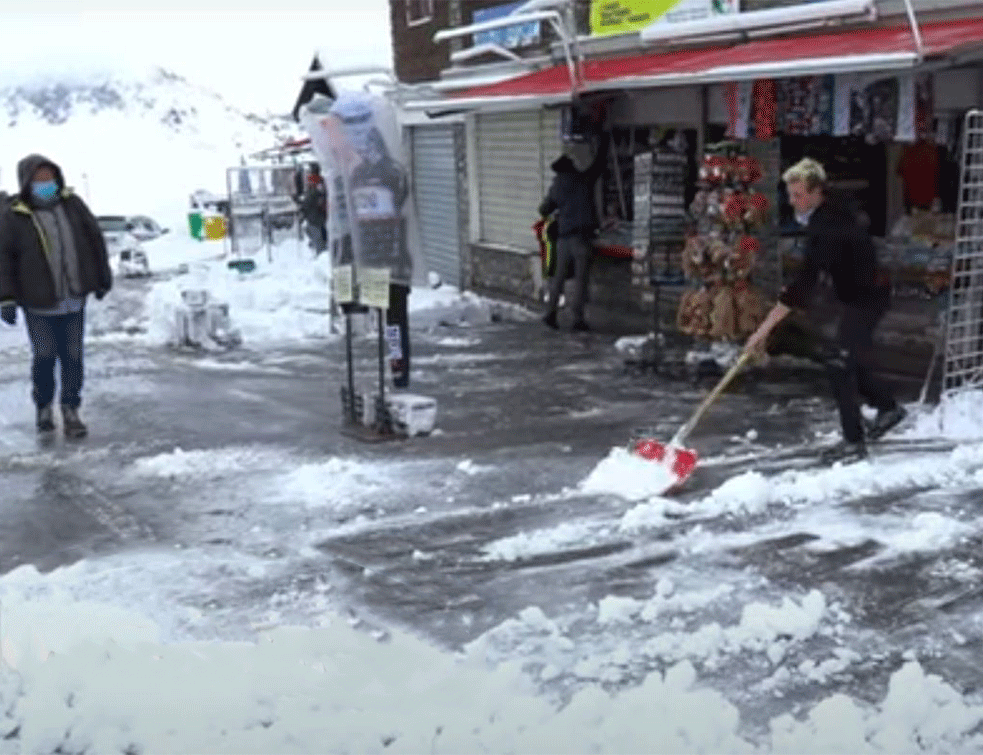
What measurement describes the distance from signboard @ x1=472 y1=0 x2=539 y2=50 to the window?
2.15 meters

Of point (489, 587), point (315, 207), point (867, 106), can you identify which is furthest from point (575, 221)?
point (315, 207)

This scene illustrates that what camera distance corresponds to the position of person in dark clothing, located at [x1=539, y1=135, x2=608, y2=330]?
43.3ft

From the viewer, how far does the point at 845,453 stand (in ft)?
24.5

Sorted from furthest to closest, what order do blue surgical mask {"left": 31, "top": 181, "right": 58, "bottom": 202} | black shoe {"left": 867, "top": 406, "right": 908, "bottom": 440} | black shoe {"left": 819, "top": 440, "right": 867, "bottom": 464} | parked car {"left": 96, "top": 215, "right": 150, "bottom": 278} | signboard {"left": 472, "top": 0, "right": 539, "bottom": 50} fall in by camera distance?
parked car {"left": 96, "top": 215, "right": 150, "bottom": 278}, signboard {"left": 472, "top": 0, "right": 539, "bottom": 50}, blue surgical mask {"left": 31, "top": 181, "right": 58, "bottom": 202}, black shoe {"left": 867, "top": 406, "right": 908, "bottom": 440}, black shoe {"left": 819, "top": 440, "right": 867, "bottom": 464}

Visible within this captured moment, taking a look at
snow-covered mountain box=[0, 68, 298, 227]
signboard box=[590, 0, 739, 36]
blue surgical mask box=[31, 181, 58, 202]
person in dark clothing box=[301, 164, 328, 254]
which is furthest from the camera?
snow-covered mountain box=[0, 68, 298, 227]

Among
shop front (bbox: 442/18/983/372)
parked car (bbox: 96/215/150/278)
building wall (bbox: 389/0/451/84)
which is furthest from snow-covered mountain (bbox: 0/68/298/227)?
shop front (bbox: 442/18/983/372)

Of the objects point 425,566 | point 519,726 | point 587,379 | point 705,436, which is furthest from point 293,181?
point 519,726

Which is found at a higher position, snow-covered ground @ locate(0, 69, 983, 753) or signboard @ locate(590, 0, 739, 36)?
signboard @ locate(590, 0, 739, 36)

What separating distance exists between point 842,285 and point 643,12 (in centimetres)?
579

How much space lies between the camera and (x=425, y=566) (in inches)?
234

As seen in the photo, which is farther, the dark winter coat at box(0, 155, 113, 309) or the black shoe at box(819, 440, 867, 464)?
the dark winter coat at box(0, 155, 113, 309)

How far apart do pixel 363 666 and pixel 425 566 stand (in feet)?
4.96

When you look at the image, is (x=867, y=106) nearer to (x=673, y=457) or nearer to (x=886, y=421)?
(x=886, y=421)

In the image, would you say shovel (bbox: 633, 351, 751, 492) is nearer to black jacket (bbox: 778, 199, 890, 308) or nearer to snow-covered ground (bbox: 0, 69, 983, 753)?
snow-covered ground (bbox: 0, 69, 983, 753)
